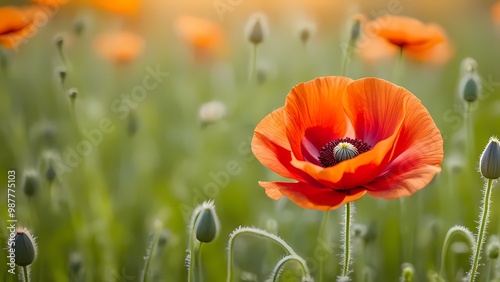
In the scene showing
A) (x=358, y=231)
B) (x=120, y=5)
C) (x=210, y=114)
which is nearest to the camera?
(x=358, y=231)

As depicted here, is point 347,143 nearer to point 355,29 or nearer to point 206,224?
point 206,224

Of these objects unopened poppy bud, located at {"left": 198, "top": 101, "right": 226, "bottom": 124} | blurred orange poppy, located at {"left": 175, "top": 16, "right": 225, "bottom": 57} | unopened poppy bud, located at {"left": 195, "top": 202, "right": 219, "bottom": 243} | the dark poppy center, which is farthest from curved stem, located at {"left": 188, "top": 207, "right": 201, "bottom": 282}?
blurred orange poppy, located at {"left": 175, "top": 16, "right": 225, "bottom": 57}

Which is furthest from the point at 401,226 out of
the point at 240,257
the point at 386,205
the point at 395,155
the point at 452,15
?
the point at 452,15

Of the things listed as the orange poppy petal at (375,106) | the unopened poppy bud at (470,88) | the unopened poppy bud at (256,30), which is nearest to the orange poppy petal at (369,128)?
the orange poppy petal at (375,106)

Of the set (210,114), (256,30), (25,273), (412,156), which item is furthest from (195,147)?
(412,156)

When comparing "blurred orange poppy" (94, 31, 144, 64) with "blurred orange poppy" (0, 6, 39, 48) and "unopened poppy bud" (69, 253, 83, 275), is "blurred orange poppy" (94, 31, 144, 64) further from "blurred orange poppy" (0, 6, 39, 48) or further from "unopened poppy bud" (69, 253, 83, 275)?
"unopened poppy bud" (69, 253, 83, 275)

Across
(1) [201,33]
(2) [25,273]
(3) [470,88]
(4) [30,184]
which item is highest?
(1) [201,33]

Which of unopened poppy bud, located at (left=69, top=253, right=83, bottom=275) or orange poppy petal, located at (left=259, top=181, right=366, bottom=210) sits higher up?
orange poppy petal, located at (left=259, top=181, right=366, bottom=210)
